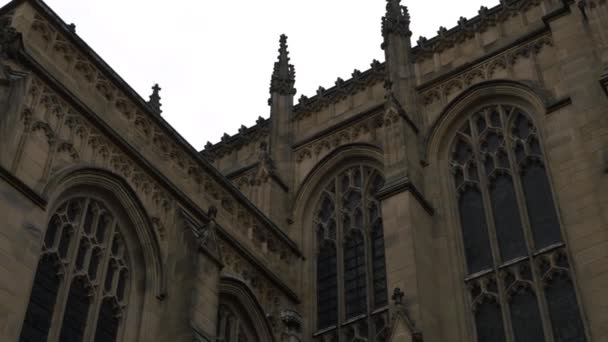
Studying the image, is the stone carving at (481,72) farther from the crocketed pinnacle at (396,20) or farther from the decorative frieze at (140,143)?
the decorative frieze at (140,143)

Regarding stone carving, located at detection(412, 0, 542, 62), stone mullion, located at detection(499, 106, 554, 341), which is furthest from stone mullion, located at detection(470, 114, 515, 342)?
stone carving, located at detection(412, 0, 542, 62)

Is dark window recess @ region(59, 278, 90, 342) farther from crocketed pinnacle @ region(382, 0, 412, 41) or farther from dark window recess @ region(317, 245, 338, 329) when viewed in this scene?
crocketed pinnacle @ region(382, 0, 412, 41)

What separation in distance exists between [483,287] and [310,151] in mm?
7860

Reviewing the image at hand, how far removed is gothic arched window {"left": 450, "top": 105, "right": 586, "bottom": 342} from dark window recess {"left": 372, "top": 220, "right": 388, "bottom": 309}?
7.28 ft

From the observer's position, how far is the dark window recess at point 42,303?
46.9 ft

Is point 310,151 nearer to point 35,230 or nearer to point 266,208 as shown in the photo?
point 266,208

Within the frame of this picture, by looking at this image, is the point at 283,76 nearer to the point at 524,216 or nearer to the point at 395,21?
the point at 395,21

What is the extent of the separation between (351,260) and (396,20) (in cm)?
778

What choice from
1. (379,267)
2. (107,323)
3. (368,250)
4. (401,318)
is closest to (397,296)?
(401,318)

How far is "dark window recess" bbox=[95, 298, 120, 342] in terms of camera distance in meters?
15.9

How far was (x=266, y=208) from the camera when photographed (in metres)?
23.9

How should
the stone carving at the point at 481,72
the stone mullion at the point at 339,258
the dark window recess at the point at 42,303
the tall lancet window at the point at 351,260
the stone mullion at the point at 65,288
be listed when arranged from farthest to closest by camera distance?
the stone carving at the point at 481,72, the stone mullion at the point at 339,258, the tall lancet window at the point at 351,260, the stone mullion at the point at 65,288, the dark window recess at the point at 42,303

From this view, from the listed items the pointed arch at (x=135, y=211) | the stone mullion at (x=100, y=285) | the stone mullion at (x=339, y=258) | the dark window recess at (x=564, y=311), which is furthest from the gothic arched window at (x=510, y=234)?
the stone mullion at (x=100, y=285)

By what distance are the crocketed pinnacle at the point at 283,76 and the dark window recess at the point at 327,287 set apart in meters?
6.48
